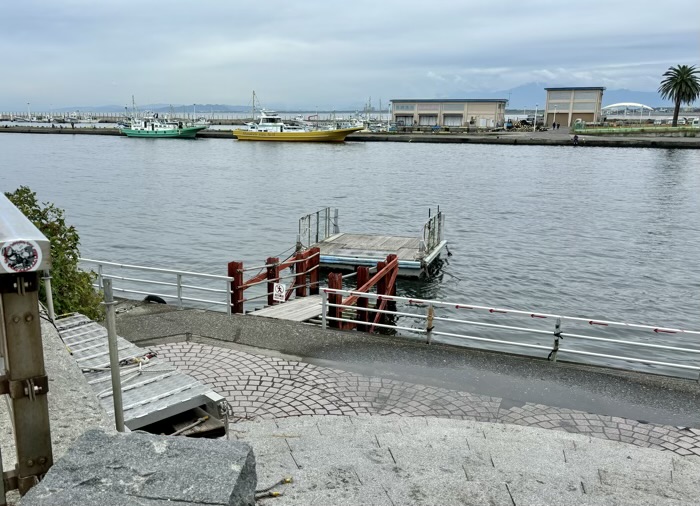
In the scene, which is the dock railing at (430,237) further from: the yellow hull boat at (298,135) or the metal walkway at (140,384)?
the yellow hull boat at (298,135)

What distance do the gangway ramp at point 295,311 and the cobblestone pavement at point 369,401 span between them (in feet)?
16.3

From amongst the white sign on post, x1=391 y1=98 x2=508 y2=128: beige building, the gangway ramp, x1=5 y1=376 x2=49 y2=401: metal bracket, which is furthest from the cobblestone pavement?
x1=391 y1=98 x2=508 y2=128: beige building

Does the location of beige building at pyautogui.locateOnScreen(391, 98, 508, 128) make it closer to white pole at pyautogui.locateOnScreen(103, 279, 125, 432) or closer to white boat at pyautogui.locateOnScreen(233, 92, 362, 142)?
white boat at pyautogui.locateOnScreen(233, 92, 362, 142)

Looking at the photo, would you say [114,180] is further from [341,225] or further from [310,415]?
[310,415]

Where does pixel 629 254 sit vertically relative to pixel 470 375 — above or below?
below

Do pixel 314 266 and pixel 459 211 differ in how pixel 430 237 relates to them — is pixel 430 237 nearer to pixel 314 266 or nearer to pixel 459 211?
pixel 314 266

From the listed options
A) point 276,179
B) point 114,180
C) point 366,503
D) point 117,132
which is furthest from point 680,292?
point 117,132

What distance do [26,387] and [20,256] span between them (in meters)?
0.67

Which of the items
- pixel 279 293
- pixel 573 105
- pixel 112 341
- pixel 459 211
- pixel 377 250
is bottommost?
pixel 459 211

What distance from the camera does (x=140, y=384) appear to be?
6570mm

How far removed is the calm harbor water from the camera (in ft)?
82.7

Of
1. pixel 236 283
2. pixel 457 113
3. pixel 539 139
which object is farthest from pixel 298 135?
pixel 236 283

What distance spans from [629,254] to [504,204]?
57.7 feet

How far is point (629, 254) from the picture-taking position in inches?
1231
